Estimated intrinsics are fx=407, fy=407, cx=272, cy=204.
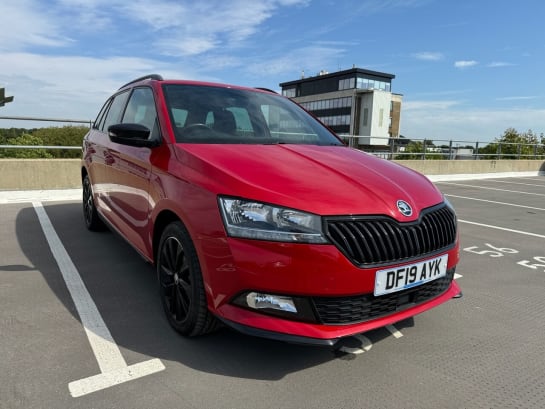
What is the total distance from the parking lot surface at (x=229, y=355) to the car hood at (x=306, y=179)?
35.8 inches

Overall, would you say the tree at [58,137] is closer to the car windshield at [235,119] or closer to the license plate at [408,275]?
the car windshield at [235,119]

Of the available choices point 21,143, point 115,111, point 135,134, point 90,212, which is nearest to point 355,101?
point 21,143

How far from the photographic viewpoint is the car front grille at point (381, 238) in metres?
2.01

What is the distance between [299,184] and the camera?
2.19 m

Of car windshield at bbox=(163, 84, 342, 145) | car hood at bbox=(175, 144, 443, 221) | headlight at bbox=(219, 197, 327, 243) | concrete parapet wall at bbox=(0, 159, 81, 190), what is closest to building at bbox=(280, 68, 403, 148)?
concrete parapet wall at bbox=(0, 159, 81, 190)

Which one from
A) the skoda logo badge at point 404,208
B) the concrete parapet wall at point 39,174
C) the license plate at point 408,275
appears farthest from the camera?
the concrete parapet wall at point 39,174

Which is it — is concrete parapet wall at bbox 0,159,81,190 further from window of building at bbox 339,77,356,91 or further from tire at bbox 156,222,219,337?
window of building at bbox 339,77,356,91

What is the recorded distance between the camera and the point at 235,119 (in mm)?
3166

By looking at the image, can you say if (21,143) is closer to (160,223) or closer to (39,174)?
(39,174)

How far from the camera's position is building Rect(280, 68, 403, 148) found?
245 feet

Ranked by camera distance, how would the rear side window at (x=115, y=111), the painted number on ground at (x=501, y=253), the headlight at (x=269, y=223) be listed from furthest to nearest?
the painted number on ground at (x=501, y=253) → the rear side window at (x=115, y=111) → the headlight at (x=269, y=223)

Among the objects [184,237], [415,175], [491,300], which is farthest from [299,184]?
[491,300]

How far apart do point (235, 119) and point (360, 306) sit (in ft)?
5.79

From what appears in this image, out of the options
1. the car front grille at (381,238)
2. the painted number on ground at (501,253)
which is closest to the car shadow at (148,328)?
the car front grille at (381,238)
